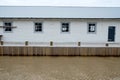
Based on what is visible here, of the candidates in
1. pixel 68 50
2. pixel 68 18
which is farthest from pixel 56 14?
pixel 68 50

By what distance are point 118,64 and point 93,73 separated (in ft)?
7.94

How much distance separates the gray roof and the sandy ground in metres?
4.96

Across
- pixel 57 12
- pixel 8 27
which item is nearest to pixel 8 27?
pixel 8 27

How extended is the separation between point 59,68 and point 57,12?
8.06 m

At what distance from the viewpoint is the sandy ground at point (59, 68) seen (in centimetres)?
856

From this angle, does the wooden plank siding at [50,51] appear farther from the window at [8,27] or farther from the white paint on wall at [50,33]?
the window at [8,27]

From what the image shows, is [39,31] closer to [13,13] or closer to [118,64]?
[13,13]

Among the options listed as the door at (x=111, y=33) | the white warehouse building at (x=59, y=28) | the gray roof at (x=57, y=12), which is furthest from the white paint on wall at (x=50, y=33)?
the door at (x=111, y=33)

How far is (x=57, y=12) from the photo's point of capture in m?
17.4

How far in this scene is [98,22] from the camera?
16.4m

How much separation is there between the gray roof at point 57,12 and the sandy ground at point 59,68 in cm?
496

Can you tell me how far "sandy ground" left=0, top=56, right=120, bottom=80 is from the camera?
8.56m

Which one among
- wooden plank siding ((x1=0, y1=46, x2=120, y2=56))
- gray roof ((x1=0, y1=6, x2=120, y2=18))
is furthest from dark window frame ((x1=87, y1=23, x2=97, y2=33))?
wooden plank siding ((x1=0, y1=46, x2=120, y2=56))

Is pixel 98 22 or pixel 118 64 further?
pixel 98 22
